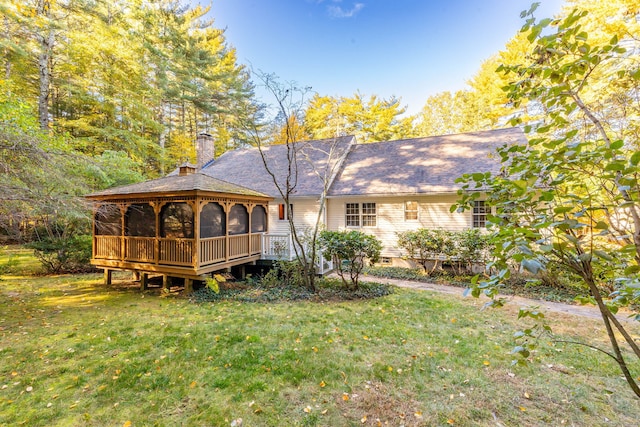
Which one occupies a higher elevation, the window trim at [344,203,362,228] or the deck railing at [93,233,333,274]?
the window trim at [344,203,362,228]

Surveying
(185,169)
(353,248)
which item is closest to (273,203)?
(185,169)

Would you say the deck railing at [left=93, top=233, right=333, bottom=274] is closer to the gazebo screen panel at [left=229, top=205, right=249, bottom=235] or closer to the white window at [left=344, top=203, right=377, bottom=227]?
the gazebo screen panel at [left=229, top=205, right=249, bottom=235]

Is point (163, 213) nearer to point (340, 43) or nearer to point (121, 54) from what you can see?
point (340, 43)

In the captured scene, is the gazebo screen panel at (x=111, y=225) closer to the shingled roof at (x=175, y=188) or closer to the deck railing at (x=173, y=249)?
the deck railing at (x=173, y=249)

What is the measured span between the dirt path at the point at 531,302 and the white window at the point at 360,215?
333 cm

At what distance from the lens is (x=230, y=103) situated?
2189 centimetres

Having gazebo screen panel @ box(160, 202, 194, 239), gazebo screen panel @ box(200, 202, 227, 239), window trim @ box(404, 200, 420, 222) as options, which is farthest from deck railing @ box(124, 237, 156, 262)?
window trim @ box(404, 200, 420, 222)

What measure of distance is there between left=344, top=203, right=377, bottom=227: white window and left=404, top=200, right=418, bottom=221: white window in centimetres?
135

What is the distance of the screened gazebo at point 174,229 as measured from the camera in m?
7.65

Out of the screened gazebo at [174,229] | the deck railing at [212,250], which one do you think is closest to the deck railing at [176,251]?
the screened gazebo at [174,229]

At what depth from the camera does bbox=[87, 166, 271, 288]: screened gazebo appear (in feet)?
25.1

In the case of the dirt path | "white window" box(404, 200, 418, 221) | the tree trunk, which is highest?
the tree trunk

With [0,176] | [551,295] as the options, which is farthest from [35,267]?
[551,295]

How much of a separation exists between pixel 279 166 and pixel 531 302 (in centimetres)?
1242
